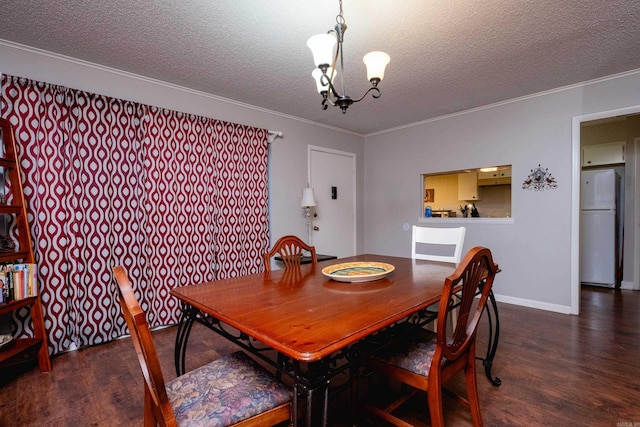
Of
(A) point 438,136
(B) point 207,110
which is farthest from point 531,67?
(B) point 207,110

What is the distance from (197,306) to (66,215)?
190cm

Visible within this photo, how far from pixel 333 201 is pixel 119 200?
2719 millimetres

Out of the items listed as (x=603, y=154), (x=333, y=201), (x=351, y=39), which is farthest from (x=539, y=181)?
(x=351, y=39)

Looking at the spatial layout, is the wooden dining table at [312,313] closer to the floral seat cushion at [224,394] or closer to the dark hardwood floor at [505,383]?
the floral seat cushion at [224,394]

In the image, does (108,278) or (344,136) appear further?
(344,136)

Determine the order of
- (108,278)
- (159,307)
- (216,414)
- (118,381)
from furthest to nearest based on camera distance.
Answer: (159,307)
(108,278)
(118,381)
(216,414)

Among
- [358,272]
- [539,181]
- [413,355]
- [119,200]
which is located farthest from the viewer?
[539,181]

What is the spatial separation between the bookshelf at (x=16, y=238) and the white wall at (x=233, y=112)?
61 cm

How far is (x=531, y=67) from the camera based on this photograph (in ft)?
8.92

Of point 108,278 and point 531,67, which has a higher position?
point 531,67

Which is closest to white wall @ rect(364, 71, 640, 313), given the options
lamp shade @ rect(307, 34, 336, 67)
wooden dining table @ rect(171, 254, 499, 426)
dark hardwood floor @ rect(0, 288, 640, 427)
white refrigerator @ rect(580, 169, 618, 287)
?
dark hardwood floor @ rect(0, 288, 640, 427)

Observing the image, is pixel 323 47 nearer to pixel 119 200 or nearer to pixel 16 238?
pixel 119 200

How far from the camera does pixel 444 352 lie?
3.96 feet

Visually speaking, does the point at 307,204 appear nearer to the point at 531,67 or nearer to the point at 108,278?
the point at 108,278
